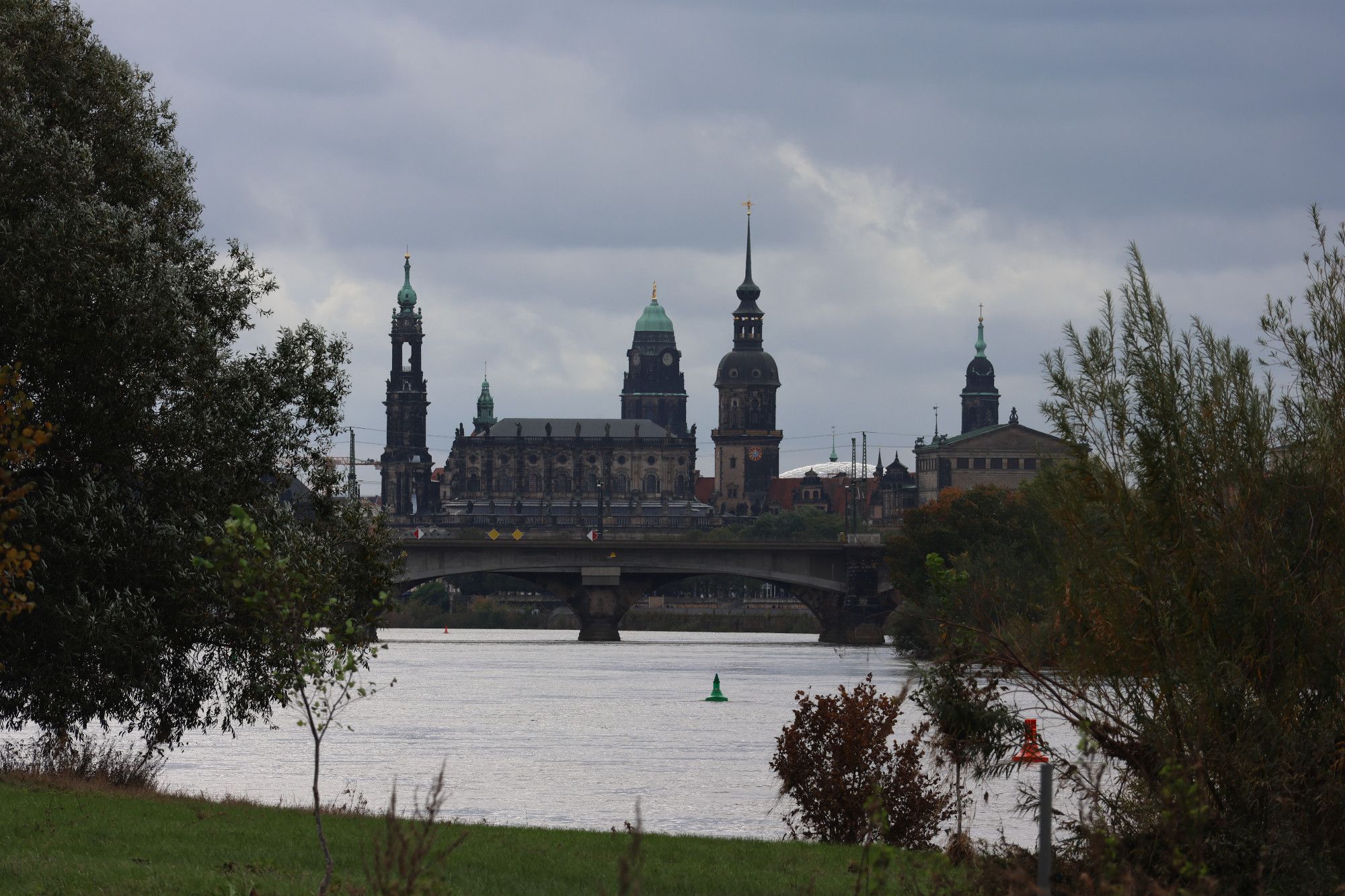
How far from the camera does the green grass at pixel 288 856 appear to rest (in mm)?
14859

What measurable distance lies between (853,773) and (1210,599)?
6.65m

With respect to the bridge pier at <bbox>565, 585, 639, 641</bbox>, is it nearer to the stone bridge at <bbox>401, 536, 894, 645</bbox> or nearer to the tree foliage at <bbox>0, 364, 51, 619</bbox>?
the stone bridge at <bbox>401, 536, 894, 645</bbox>

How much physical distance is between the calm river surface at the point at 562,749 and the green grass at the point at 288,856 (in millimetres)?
2709

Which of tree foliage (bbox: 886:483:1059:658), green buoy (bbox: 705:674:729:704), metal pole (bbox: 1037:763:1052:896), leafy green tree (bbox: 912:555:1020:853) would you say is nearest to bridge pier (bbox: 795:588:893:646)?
tree foliage (bbox: 886:483:1059:658)

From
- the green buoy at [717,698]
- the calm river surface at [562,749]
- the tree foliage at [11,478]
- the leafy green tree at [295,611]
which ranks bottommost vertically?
the calm river surface at [562,749]

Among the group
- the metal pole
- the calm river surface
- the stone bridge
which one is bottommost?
the calm river surface

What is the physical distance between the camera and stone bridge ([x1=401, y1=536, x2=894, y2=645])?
348 ft

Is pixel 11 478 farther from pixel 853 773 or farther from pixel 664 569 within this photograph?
pixel 664 569

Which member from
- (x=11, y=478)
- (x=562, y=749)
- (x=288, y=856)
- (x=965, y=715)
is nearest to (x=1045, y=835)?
(x=965, y=715)

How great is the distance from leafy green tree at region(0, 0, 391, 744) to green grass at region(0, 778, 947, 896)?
168 cm

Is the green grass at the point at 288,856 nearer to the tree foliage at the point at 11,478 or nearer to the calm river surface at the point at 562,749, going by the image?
the tree foliage at the point at 11,478

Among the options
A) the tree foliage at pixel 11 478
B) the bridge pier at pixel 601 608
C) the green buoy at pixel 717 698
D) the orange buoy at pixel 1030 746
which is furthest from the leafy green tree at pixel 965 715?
the bridge pier at pixel 601 608

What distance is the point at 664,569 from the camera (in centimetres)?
10806

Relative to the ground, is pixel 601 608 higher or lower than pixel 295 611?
higher
